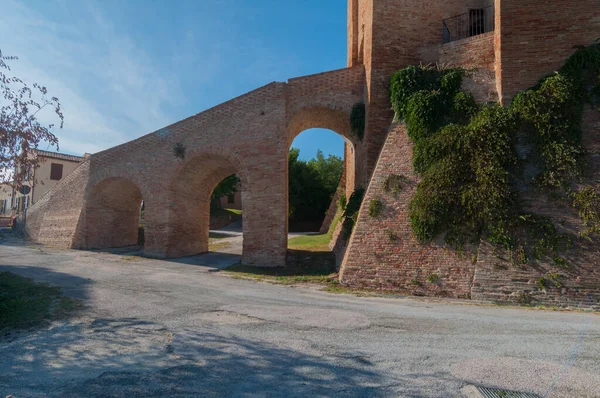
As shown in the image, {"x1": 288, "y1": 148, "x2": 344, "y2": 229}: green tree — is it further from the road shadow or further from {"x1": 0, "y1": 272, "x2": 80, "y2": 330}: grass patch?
the road shadow

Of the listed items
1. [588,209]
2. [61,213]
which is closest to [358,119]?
[588,209]

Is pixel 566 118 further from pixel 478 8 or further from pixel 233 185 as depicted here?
pixel 233 185

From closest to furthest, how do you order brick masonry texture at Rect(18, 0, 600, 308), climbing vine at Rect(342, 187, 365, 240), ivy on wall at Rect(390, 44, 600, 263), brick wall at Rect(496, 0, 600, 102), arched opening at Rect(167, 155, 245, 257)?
ivy on wall at Rect(390, 44, 600, 263), brick masonry texture at Rect(18, 0, 600, 308), brick wall at Rect(496, 0, 600, 102), climbing vine at Rect(342, 187, 365, 240), arched opening at Rect(167, 155, 245, 257)

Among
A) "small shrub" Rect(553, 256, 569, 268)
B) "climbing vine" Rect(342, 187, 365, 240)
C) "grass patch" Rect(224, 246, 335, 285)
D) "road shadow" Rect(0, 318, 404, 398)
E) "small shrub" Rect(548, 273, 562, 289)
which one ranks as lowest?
"road shadow" Rect(0, 318, 404, 398)

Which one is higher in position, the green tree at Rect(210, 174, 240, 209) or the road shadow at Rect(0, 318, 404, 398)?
the green tree at Rect(210, 174, 240, 209)

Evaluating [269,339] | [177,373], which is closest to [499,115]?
[269,339]

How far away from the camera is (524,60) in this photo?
371 inches

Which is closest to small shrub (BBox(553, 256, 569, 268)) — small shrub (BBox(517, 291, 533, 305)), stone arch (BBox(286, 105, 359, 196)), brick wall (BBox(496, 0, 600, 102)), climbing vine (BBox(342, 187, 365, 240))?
small shrub (BBox(517, 291, 533, 305))

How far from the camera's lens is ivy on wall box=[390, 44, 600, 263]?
27.0 ft

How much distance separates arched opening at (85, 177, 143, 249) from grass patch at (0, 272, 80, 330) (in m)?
8.02

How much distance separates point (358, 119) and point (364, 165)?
165 cm

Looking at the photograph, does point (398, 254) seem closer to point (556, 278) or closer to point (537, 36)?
point (556, 278)

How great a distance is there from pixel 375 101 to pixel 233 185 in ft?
84.4

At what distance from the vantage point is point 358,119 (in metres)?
12.3
